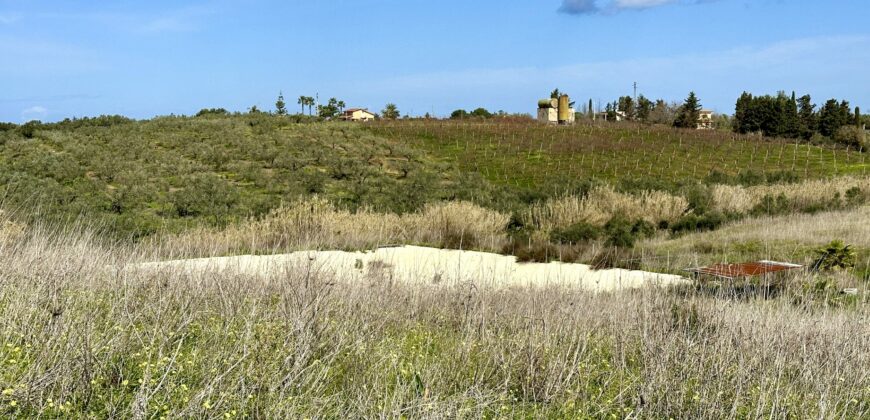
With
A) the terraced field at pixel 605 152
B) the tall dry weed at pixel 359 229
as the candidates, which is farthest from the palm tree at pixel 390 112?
the tall dry weed at pixel 359 229

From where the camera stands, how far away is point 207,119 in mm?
36094

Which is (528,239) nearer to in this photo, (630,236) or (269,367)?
(630,236)

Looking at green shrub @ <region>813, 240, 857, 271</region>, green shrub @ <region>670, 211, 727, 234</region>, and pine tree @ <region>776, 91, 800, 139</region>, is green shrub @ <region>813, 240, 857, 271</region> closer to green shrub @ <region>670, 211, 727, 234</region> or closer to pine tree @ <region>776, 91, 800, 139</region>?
green shrub @ <region>670, 211, 727, 234</region>

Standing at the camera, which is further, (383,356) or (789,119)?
(789,119)

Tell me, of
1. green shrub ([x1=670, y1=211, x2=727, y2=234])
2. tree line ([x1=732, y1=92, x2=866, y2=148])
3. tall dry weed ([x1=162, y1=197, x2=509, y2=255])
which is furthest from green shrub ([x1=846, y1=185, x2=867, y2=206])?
tree line ([x1=732, y1=92, x2=866, y2=148])

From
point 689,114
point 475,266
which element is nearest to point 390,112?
point 689,114

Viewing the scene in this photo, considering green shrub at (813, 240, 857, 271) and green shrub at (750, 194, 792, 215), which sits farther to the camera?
green shrub at (750, 194, 792, 215)

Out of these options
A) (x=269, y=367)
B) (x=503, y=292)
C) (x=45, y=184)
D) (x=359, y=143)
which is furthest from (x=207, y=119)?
(x=269, y=367)

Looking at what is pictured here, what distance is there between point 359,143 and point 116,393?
26618 millimetres

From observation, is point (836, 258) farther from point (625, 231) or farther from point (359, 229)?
point (359, 229)

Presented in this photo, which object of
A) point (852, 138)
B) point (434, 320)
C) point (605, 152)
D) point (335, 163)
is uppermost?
point (852, 138)

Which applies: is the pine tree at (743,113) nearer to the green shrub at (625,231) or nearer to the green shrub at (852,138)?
the green shrub at (852,138)

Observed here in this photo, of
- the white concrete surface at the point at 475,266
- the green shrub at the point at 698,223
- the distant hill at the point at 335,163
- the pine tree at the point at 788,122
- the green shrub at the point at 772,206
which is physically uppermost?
the pine tree at the point at 788,122

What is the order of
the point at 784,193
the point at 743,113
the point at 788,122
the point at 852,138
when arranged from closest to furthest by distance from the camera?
the point at 784,193 → the point at 852,138 → the point at 788,122 → the point at 743,113
